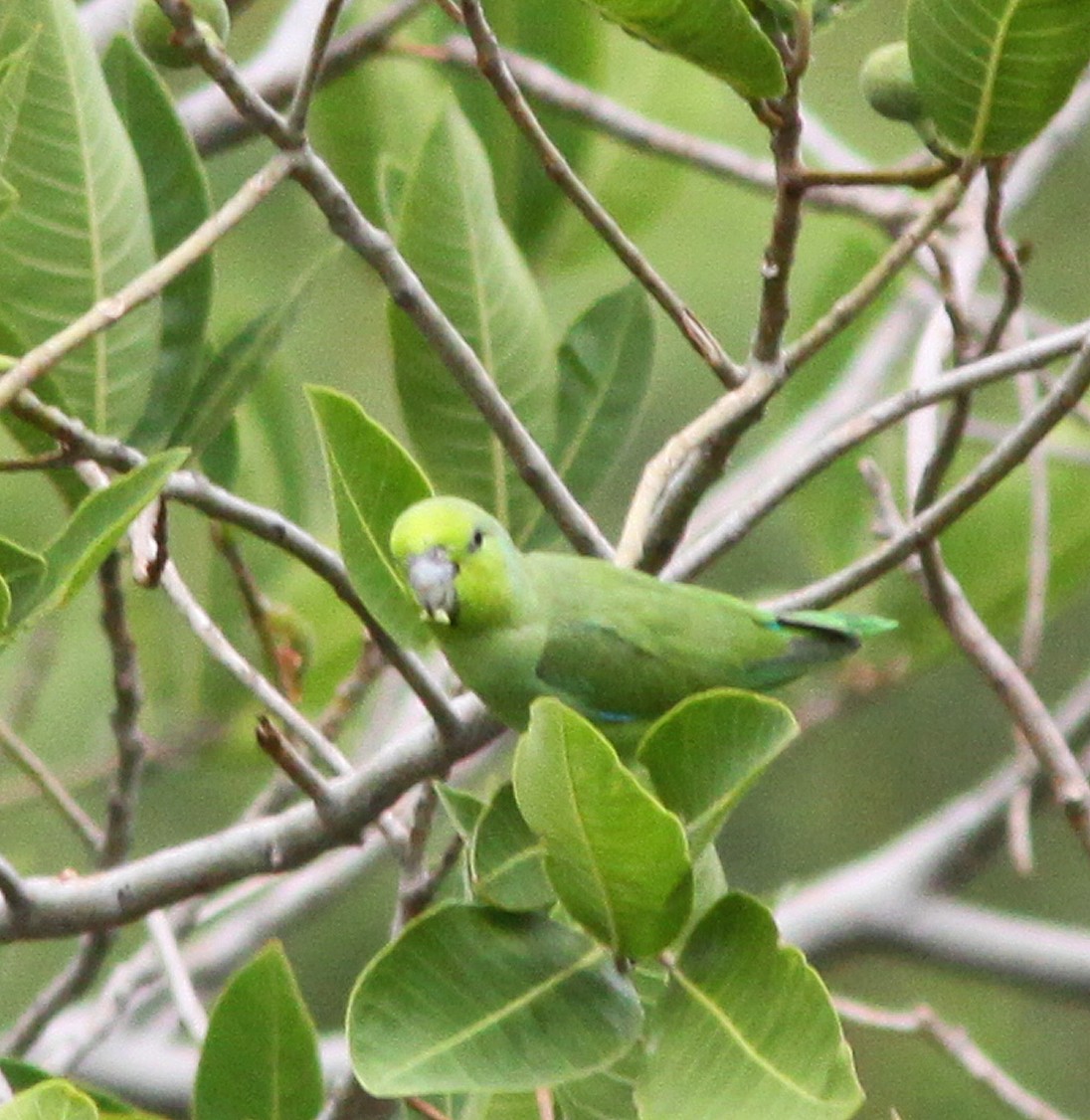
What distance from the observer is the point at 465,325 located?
205 cm

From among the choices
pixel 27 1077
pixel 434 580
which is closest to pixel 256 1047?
pixel 27 1077

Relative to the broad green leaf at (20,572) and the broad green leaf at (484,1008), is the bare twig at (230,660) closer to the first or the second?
the broad green leaf at (20,572)

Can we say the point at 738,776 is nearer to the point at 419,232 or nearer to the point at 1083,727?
the point at 419,232

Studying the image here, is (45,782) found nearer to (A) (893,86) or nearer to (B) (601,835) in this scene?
(B) (601,835)

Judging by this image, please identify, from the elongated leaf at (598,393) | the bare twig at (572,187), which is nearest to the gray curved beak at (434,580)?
the bare twig at (572,187)

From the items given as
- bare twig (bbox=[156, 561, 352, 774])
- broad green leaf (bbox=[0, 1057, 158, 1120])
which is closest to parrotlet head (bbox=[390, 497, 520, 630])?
bare twig (bbox=[156, 561, 352, 774])

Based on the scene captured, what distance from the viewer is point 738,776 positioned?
4.27 ft

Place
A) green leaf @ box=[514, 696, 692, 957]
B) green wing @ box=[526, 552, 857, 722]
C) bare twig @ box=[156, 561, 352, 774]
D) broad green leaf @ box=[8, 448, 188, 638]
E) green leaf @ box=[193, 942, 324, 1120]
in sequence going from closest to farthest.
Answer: green leaf @ box=[514, 696, 692, 957] → broad green leaf @ box=[8, 448, 188, 638] → green leaf @ box=[193, 942, 324, 1120] → bare twig @ box=[156, 561, 352, 774] → green wing @ box=[526, 552, 857, 722]

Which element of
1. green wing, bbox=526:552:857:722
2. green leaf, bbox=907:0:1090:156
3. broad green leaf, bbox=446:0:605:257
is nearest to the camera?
green leaf, bbox=907:0:1090:156

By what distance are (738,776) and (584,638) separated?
58 centimetres

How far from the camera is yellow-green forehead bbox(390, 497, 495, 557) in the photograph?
5.20ft

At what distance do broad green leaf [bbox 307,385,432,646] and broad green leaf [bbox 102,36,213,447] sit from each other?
0.40 meters

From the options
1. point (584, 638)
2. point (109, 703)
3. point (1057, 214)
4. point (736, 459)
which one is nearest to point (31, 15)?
point (584, 638)

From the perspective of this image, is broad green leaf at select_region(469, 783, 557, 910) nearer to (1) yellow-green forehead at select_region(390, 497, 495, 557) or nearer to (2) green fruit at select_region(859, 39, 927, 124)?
(1) yellow-green forehead at select_region(390, 497, 495, 557)
